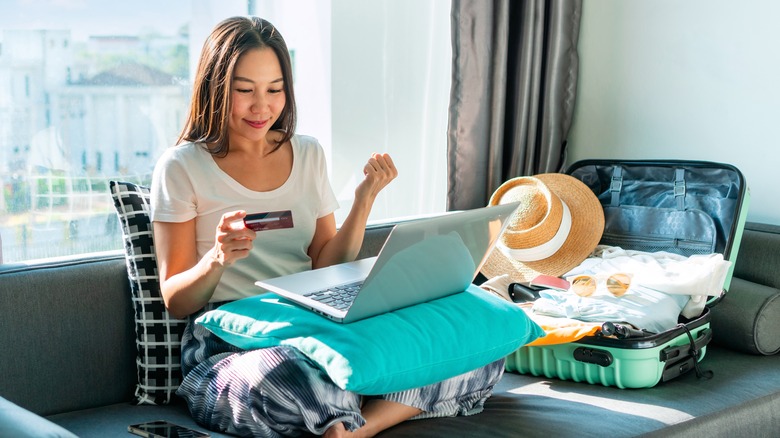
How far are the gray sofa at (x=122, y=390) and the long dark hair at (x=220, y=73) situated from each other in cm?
36

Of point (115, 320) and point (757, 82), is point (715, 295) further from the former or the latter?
point (115, 320)

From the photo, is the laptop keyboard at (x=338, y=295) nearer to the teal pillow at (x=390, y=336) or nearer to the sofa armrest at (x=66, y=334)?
the teal pillow at (x=390, y=336)

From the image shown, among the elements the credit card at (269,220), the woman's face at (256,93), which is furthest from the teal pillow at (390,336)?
the woman's face at (256,93)

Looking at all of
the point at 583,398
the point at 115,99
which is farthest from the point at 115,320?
the point at 583,398

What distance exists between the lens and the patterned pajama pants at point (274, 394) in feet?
4.72

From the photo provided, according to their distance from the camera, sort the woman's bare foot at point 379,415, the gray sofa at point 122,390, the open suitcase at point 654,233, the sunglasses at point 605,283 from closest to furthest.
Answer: the woman's bare foot at point 379,415, the gray sofa at point 122,390, the open suitcase at point 654,233, the sunglasses at point 605,283

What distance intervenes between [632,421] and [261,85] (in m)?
1.07

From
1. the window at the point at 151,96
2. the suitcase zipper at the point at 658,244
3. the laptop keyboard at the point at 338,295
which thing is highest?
the window at the point at 151,96

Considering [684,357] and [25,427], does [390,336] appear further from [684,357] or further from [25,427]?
[684,357]

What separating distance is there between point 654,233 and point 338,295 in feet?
3.90

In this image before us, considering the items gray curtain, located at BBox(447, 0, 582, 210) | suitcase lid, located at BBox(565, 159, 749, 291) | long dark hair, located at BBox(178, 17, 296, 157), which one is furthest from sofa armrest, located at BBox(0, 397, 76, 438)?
gray curtain, located at BBox(447, 0, 582, 210)

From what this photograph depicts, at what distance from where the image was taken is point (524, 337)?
1.70 metres

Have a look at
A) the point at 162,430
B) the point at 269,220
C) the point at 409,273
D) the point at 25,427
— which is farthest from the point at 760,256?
the point at 25,427

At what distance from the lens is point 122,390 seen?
1835mm
